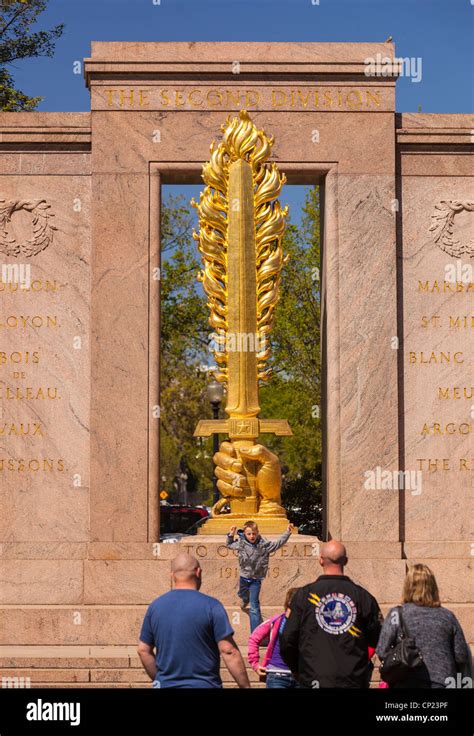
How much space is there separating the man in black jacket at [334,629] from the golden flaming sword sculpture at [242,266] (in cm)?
910

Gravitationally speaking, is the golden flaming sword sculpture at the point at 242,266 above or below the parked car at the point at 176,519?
above

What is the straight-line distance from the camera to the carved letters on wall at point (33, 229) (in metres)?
18.0

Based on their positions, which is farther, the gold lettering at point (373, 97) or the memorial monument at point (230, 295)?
the gold lettering at point (373, 97)

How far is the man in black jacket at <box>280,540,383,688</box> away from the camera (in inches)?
334

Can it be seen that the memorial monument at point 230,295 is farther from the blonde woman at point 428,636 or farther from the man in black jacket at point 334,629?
the blonde woman at point 428,636

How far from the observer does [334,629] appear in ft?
28.0

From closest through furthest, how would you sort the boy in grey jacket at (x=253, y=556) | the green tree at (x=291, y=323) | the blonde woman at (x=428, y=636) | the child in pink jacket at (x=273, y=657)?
the blonde woman at (x=428, y=636), the child in pink jacket at (x=273, y=657), the boy in grey jacket at (x=253, y=556), the green tree at (x=291, y=323)

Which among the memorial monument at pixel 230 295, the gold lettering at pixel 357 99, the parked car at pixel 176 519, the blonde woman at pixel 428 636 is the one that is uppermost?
the gold lettering at pixel 357 99

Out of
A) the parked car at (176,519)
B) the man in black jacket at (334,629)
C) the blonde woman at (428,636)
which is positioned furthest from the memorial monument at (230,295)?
the parked car at (176,519)

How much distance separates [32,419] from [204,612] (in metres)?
10.2

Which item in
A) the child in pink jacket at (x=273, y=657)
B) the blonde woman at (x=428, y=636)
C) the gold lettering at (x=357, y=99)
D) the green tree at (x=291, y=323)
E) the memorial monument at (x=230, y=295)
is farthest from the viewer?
the green tree at (x=291, y=323)

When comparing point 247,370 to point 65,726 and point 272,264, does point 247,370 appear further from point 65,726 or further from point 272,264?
point 65,726

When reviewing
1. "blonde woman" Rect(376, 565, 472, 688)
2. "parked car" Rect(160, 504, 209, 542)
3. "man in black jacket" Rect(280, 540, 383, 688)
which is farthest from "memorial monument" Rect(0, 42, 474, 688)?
"parked car" Rect(160, 504, 209, 542)

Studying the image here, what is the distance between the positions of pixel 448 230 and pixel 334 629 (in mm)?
10697
